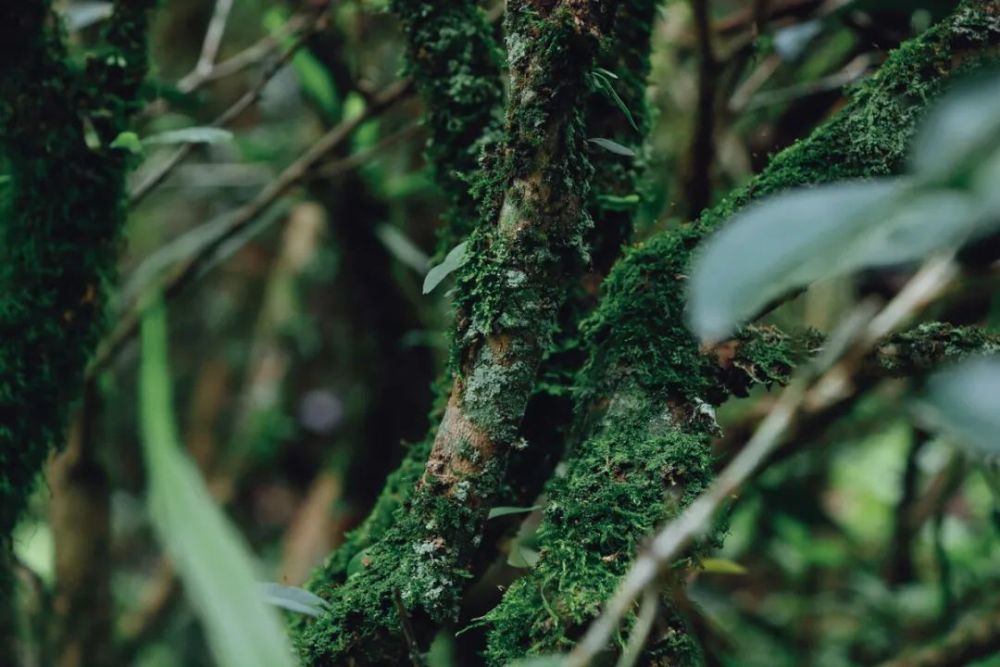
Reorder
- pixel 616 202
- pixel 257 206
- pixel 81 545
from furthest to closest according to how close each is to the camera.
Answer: pixel 81 545 < pixel 257 206 < pixel 616 202

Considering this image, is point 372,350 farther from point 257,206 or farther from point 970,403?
point 970,403

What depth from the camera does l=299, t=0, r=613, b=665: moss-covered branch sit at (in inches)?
23.8

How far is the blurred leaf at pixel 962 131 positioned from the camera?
12.1 inches

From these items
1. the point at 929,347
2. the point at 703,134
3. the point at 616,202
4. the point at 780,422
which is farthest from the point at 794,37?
the point at 780,422

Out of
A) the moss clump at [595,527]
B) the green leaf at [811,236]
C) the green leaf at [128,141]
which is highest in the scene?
the green leaf at [128,141]

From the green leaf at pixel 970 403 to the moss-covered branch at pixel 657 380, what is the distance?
0.29 meters

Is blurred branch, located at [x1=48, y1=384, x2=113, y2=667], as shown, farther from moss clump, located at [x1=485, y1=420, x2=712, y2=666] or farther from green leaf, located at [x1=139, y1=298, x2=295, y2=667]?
green leaf, located at [x1=139, y1=298, x2=295, y2=667]

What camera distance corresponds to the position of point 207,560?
0.36 m

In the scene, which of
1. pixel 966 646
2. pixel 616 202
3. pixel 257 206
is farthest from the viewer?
pixel 257 206

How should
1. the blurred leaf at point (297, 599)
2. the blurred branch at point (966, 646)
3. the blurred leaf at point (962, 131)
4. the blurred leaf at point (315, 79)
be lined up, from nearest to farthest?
the blurred leaf at point (962, 131) → the blurred leaf at point (297, 599) → the blurred branch at point (966, 646) → the blurred leaf at point (315, 79)

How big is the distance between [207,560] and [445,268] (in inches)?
12.3

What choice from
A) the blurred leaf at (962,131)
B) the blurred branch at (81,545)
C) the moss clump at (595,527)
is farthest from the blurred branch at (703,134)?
the blurred branch at (81,545)

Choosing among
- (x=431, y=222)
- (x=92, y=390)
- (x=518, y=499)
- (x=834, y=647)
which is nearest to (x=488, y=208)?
(x=518, y=499)

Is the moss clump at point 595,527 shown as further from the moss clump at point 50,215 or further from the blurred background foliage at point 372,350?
the moss clump at point 50,215
